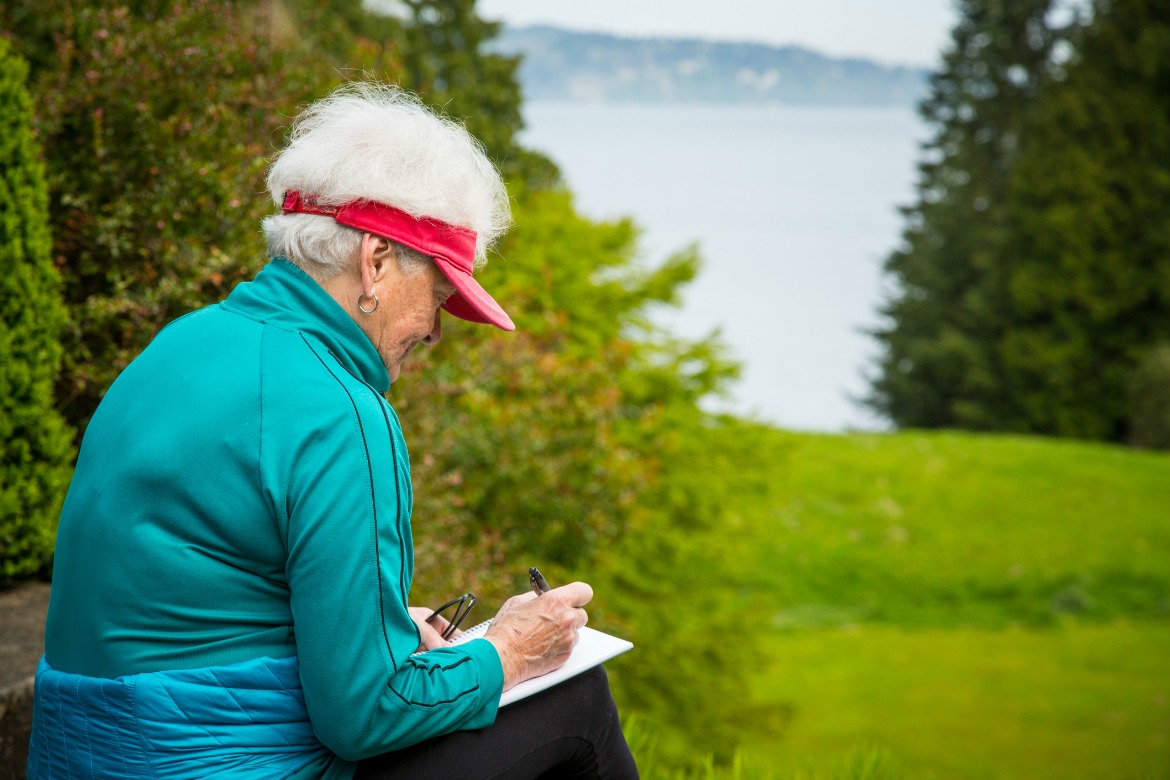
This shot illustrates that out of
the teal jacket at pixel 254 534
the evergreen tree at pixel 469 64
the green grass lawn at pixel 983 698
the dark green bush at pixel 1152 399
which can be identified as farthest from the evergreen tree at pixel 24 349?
the dark green bush at pixel 1152 399

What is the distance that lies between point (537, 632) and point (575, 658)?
0.47ft

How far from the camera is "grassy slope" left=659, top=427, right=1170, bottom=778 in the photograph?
472 inches

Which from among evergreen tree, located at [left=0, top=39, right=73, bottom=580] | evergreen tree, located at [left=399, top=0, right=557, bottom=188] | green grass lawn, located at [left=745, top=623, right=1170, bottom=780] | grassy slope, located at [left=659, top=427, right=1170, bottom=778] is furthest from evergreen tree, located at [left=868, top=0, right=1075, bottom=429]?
evergreen tree, located at [left=0, top=39, right=73, bottom=580]

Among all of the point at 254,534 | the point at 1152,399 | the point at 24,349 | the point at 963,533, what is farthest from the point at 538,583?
the point at 1152,399

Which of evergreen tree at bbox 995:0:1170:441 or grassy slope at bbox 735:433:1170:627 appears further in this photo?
evergreen tree at bbox 995:0:1170:441

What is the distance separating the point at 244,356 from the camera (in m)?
1.56

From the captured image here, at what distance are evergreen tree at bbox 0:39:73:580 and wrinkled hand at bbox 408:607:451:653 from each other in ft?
6.03

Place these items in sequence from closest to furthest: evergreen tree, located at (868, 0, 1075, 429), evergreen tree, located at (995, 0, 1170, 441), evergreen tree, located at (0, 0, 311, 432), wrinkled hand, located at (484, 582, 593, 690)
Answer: wrinkled hand, located at (484, 582, 593, 690)
evergreen tree, located at (0, 0, 311, 432)
evergreen tree, located at (995, 0, 1170, 441)
evergreen tree, located at (868, 0, 1075, 429)

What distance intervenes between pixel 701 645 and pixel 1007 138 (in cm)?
2555

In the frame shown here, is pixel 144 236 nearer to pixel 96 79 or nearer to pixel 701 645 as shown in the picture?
pixel 96 79

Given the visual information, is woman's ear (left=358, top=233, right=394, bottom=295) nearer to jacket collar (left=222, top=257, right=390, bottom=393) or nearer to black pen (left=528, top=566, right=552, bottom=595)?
jacket collar (left=222, top=257, right=390, bottom=393)

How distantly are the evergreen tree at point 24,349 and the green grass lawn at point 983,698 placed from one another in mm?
8328

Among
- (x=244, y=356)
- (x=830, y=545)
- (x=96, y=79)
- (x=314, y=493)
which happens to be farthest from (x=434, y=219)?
(x=830, y=545)

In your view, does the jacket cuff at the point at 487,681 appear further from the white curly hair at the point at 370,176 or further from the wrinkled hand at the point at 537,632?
the white curly hair at the point at 370,176
